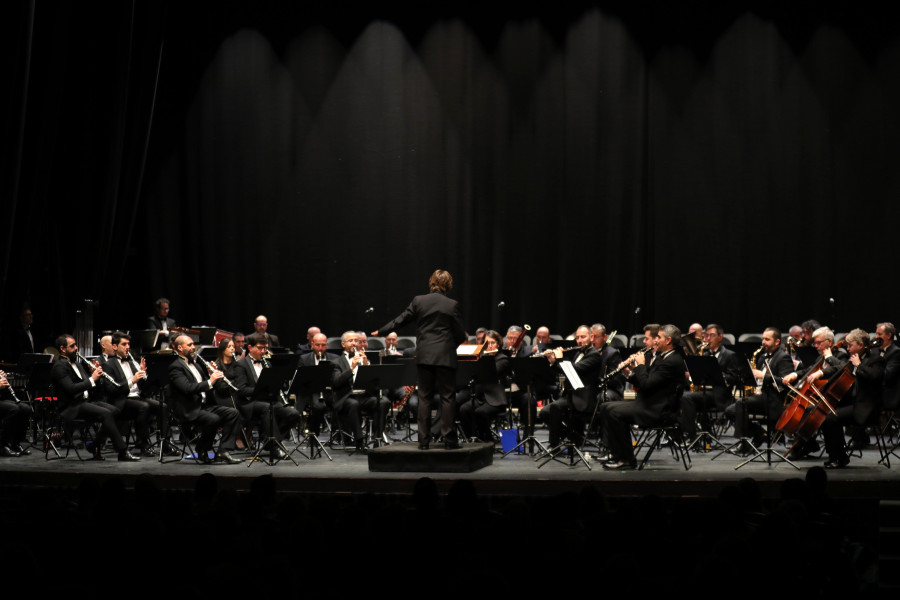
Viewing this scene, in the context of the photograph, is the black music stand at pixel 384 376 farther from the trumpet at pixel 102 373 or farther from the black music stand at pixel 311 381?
the trumpet at pixel 102 373

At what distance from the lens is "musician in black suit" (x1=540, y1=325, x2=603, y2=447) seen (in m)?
Answer: 9.91

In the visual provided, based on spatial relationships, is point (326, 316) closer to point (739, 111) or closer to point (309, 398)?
point (309, 398)

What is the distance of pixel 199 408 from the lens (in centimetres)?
1015

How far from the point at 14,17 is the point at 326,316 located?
834 cm

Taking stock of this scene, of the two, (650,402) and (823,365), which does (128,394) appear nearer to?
(650,402)

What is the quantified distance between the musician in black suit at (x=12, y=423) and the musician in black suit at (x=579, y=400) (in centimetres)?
594

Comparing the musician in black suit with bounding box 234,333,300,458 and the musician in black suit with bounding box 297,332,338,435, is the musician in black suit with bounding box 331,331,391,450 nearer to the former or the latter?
the musician in black suit with bounding box 297,332,338,435

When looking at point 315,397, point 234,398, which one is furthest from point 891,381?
point 234,398

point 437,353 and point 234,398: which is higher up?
point 437,353

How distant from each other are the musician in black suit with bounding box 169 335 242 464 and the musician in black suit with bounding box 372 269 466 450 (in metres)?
2.28

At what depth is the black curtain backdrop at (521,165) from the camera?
53.7ft

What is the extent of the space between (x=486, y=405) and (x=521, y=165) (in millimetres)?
7119

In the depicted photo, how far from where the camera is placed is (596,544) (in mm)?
4090

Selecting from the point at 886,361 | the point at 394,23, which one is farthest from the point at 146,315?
the point at 886,361
